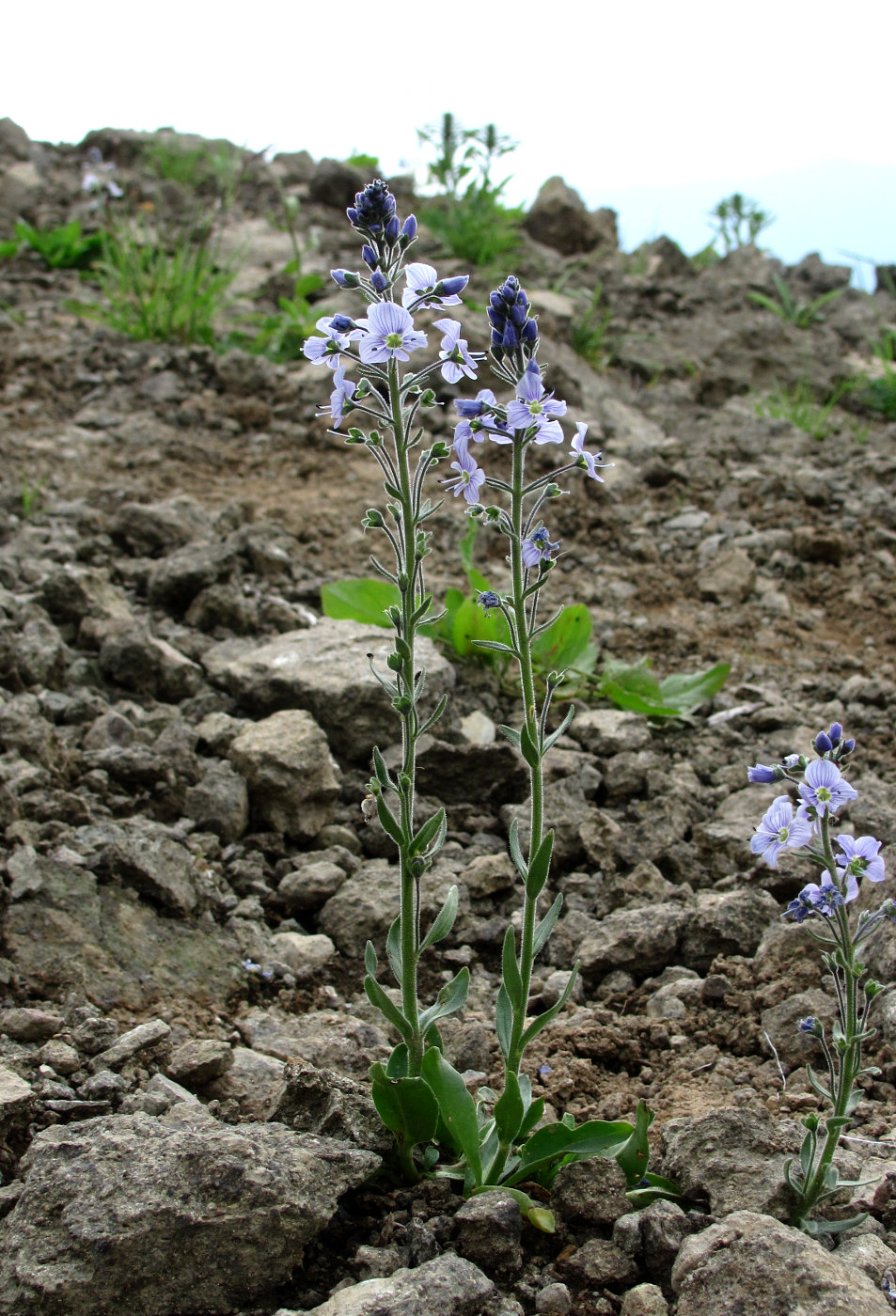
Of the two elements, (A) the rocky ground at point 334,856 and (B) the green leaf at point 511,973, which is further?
(B) the green leaf at point 511,973

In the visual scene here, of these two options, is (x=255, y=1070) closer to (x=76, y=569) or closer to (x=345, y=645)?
(x=345, y=645)

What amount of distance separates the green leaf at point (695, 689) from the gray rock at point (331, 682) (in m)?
1.07

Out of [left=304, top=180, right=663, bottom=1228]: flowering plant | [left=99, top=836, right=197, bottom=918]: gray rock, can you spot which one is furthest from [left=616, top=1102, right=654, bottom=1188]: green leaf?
[left=99, top=836, right=197, bottom=918]: gray rock

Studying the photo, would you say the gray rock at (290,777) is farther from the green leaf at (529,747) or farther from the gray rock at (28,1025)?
the green leaf at (529,747)

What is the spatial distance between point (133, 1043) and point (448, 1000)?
0.88 meters

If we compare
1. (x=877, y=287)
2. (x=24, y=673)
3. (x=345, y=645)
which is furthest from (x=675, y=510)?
(x=877, y=287)

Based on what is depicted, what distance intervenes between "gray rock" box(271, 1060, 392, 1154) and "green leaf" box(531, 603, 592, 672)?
2708mm

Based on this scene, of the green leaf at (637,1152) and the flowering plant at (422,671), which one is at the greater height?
the flowering plant at (422,671)

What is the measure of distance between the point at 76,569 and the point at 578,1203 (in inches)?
156

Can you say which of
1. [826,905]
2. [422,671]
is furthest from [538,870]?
[826,905]

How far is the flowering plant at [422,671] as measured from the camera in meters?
2.40

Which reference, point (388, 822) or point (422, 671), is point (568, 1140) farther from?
point (422, 671)

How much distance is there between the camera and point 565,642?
5.13m

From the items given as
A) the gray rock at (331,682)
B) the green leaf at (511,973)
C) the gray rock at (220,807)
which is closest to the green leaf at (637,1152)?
the green leaf at (511,973)
